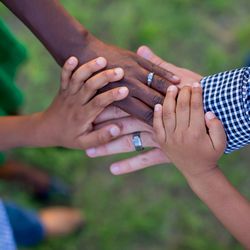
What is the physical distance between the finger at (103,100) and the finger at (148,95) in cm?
3

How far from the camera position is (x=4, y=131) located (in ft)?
3.95

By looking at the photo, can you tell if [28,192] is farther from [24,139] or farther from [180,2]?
[180,2]

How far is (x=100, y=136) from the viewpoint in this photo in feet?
3.84

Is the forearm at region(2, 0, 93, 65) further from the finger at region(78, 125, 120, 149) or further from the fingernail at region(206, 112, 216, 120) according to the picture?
the fingernail at region(206, 112, 216, 120)

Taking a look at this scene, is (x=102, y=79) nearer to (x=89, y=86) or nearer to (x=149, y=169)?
(x=89, y=86)

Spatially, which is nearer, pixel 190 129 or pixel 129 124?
pixel 190 129

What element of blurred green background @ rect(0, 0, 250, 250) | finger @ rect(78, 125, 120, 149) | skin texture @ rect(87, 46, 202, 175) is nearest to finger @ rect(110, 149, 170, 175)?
skin texture @ rect(87, 46, 202, 175)

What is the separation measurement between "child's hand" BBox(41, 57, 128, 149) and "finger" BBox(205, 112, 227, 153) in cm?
17

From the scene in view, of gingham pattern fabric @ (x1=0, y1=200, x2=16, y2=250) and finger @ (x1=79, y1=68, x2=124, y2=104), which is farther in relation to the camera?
gingham pattern fabric @ (x1=0, y1=200, x2=16, y2=250)

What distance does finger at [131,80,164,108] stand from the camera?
1.10 meters

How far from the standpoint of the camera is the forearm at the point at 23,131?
1.20m

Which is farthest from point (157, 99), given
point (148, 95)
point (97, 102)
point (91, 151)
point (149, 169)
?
point (149, 169)

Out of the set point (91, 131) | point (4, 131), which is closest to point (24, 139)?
point (4, 131)

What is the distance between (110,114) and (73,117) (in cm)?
8
